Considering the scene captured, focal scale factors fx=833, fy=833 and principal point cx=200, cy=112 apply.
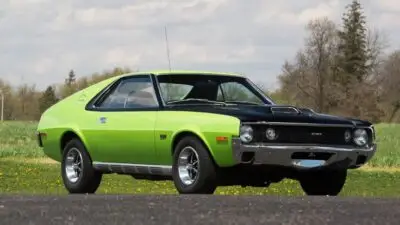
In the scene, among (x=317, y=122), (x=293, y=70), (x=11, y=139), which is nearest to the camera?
(x=317, y=122)

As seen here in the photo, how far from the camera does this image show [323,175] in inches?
374

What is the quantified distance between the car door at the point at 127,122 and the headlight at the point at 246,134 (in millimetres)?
1300

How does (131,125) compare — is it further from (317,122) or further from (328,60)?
(328,60)

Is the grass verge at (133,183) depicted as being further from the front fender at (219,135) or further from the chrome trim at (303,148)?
the front fender at (219,135)

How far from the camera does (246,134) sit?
8.38m

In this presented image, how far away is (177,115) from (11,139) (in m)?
38.3

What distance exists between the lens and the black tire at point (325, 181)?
9.40 meters

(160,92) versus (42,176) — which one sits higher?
(160,92)

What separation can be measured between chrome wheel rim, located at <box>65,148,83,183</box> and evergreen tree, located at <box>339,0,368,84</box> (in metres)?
82.7

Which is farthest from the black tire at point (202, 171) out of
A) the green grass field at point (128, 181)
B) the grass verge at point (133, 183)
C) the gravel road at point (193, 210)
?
the grass verge at point (133, 183)

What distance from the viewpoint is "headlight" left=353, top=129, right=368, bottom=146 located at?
8980mm

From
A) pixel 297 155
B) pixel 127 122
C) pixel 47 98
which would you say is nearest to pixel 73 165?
pixel 127 122

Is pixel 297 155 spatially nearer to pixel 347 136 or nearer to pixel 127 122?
pixel 347 136

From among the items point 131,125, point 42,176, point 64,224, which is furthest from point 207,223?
point 42,176
